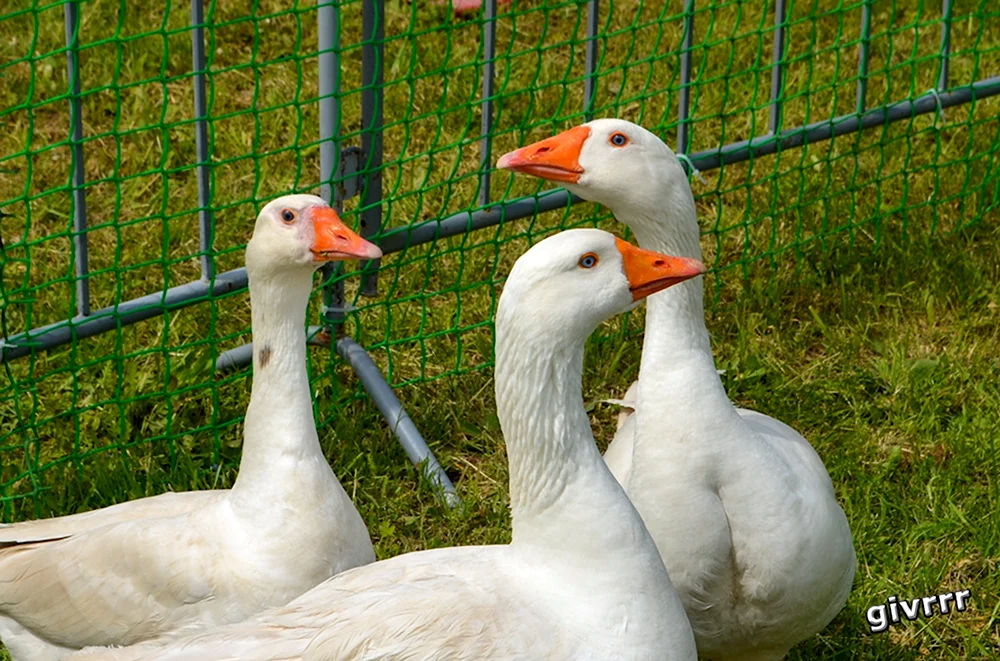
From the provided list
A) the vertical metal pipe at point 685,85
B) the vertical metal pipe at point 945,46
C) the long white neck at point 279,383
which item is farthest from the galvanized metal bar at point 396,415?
the vertical metal pipe at point 945,46

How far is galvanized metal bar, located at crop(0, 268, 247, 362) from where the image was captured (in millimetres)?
4164

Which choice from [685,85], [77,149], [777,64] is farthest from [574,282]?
[777,64]

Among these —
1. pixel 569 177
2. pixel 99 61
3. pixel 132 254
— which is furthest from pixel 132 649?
pixel 99 61

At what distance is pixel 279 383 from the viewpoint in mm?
3447

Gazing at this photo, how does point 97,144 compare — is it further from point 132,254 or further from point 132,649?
point 132,649

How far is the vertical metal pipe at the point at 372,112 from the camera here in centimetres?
429

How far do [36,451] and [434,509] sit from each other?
1.21 meters

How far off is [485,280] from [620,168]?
1.84m

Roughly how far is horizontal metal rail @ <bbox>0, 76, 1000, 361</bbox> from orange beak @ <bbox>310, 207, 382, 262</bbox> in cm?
111

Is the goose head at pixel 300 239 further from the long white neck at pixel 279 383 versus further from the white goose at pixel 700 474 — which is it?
the white goose at pixel 700 474

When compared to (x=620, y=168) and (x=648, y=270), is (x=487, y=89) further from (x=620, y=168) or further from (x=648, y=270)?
(x=648, y=270)

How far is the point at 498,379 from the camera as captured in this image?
2969mm

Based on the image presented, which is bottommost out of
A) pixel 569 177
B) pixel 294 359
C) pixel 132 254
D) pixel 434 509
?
pixel 434 509

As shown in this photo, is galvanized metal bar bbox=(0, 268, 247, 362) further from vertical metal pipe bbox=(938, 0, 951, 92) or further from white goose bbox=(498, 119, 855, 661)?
vertical metal pipe bbox=(938, 0, 951, 92)
